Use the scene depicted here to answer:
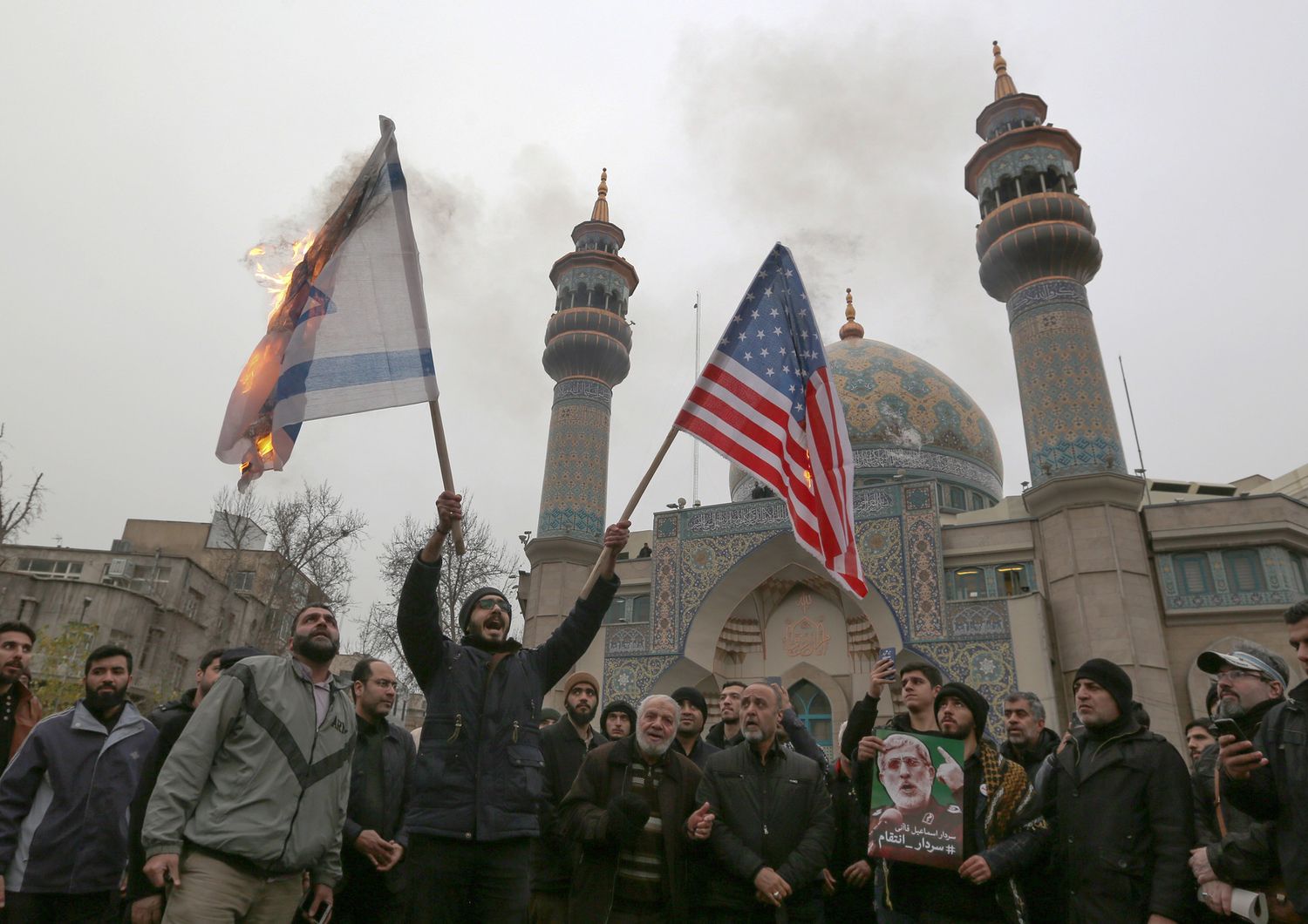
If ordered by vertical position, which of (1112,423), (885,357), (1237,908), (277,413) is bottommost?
(1237,908)

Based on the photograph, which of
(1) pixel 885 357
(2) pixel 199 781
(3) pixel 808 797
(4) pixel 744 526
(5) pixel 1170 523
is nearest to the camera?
(2) pixel 199 781

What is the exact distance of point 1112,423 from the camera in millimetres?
17344

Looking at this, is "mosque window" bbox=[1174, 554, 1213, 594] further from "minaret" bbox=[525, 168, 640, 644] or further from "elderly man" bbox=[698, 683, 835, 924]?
"elderly man" bbox=[698, 683, 835, 924]

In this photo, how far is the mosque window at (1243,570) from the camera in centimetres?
1562

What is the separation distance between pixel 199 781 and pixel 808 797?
2747 mm

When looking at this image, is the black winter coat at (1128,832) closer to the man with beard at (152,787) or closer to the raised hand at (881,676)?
the raised hand at (881,676)

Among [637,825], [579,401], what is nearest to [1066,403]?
[579,401]

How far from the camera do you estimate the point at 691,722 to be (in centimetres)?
534

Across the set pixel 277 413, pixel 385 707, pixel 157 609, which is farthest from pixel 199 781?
pixel 157 609

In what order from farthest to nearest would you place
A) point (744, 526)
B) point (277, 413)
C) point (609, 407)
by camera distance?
point (609, 407) → point (744, 526) → point (277, 413)

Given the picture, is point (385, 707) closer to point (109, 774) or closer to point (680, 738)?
point (109, 774)

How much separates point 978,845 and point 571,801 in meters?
1.90

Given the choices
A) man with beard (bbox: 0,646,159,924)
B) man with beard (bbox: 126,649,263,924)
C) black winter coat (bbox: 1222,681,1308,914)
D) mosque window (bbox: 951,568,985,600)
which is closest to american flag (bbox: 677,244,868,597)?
black winter coat (bbox: 1222,681,1308,914)

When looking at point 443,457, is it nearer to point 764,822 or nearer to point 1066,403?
point 764,822
